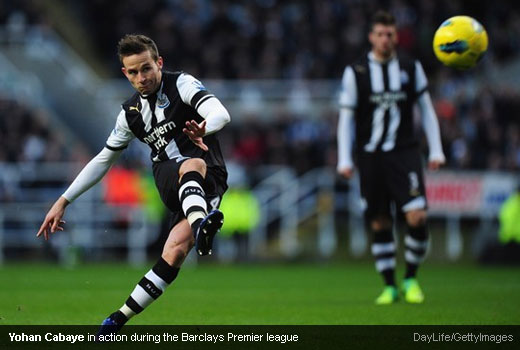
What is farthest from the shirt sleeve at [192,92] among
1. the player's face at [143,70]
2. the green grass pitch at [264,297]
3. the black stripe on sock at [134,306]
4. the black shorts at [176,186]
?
the green grass pitch at [264,297]

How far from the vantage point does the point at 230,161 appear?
2184cm

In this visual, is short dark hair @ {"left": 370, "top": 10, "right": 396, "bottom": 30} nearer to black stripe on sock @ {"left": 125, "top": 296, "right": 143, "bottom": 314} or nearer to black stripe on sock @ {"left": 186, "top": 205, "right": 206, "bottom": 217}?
black stripe on sock @ {"left": 186, "top": 205, "right": 206, "bottom": 217}

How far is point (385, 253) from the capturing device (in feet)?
33.9

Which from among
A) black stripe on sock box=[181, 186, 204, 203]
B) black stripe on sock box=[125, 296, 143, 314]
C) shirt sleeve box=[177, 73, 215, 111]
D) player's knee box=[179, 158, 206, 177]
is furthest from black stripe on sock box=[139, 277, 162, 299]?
shirt sleeve box=[177, 73, 215, 111]

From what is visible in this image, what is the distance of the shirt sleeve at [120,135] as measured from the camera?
759 cm

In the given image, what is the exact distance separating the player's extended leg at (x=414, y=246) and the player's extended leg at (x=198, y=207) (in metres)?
3.39

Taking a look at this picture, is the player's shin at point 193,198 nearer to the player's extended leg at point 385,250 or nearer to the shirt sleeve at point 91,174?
the shirt sleeve at point 91,174

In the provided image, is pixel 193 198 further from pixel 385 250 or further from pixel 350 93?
pixel 385 250

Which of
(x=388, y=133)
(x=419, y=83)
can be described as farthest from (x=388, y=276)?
(x=419, y=83)

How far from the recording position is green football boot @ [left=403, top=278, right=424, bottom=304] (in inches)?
395

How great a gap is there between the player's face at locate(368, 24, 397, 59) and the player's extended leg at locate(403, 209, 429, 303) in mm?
1529

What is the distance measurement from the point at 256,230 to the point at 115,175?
2935 millimetres
